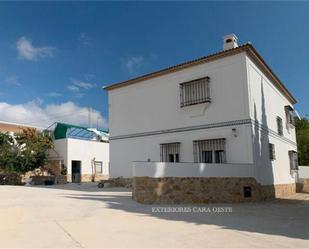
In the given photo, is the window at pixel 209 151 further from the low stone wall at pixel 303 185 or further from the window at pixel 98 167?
the window at pixel 98 167

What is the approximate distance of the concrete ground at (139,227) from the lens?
6.38 metres

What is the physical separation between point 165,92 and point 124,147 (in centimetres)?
465

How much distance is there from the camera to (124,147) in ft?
68.6

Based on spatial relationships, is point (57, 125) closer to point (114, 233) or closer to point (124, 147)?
point (124, 147)

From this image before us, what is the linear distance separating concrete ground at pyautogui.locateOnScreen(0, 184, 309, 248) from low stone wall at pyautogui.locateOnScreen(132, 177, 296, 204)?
1.25 metres

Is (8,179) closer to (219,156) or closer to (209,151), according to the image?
(209,151)

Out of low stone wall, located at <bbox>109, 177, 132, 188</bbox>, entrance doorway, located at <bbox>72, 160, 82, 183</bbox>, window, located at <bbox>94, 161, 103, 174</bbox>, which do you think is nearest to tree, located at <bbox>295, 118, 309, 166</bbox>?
window, located at <bbox>94, 161, 103, 174</bbox>

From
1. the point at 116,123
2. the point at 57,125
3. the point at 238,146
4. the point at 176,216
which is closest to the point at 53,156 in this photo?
the point at 57,125

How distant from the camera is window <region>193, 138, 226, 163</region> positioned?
16.4 metres

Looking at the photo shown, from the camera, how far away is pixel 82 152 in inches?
1217

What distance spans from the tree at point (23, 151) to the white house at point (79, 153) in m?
1.61

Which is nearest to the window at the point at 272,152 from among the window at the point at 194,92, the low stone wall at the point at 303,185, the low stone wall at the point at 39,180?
the window at the point at 194,92

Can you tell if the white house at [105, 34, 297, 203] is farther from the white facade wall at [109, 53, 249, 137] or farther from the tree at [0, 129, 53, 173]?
the tree at [0, 129, 53, 173]

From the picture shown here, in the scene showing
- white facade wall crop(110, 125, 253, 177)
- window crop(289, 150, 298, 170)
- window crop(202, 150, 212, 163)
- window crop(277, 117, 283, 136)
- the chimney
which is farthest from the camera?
window crop(289, 150, 298, 170)
